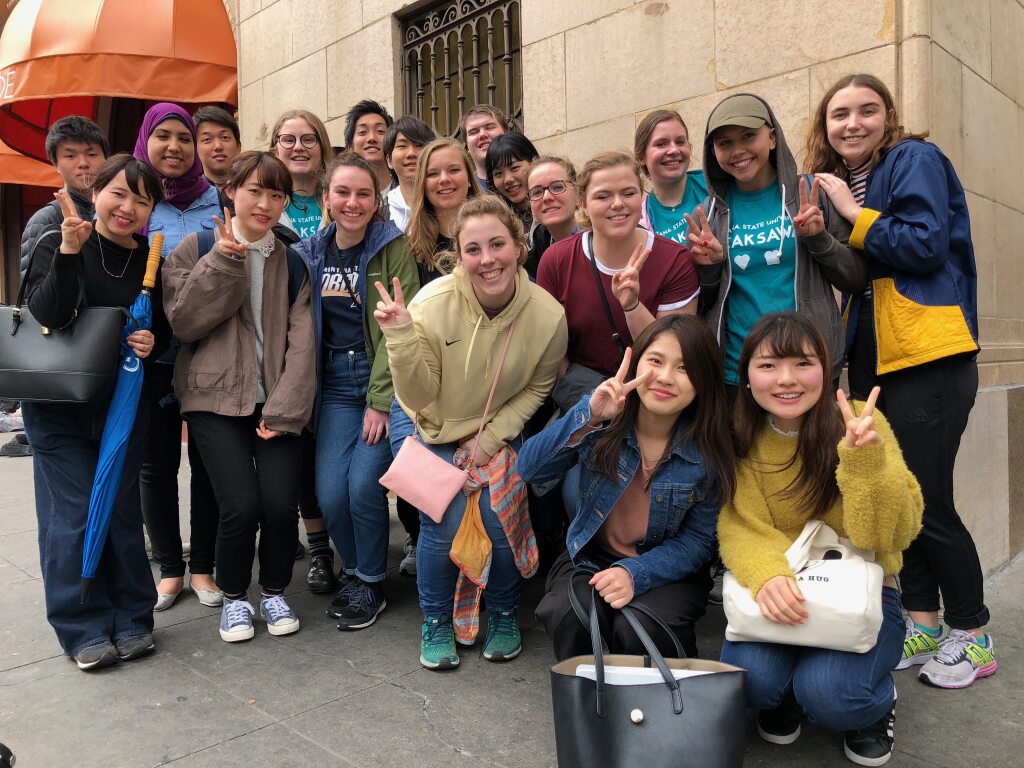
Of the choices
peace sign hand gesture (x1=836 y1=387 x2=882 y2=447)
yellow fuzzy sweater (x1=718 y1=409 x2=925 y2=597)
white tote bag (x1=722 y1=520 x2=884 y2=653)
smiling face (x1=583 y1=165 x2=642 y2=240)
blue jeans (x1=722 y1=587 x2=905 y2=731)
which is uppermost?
smiling face (x1=583 y1=165 x2=642 y2=240)

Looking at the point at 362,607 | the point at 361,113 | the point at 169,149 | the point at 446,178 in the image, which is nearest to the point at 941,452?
the point at 446,178

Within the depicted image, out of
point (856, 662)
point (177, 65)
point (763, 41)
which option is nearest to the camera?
point (856, 662)

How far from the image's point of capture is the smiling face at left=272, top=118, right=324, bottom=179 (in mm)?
4207

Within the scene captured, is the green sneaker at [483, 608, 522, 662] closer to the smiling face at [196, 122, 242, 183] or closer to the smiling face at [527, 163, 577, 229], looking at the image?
the smiling face at [527, 163, 577, 229]

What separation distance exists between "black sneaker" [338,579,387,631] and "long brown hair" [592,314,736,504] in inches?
54.4

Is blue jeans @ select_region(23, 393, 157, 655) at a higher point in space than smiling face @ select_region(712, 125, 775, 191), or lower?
lower

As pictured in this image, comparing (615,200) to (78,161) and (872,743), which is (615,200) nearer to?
(872,743)

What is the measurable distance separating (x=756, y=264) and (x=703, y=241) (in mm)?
228

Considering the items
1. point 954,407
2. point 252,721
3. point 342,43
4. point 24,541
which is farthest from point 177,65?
point 954,407

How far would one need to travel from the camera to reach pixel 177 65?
753cm

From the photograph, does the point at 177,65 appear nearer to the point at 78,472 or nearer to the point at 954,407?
the point at 78,472

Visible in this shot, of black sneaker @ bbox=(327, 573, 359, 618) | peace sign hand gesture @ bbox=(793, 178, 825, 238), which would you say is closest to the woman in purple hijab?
black sneaker @ bbox=(327, 573, 359, 618)

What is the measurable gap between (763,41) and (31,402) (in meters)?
3.77

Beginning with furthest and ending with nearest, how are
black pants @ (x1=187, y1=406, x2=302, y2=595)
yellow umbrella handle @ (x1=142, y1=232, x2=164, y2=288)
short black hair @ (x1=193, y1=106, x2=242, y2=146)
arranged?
short black hair @ (x1=193, y1=106, x2=242, y2=146)
black pants @ (x1=187, y1=406, x2=302, y2=595)
yellow umbrella handle @ (x1=142, y1=232, x2=164, y2=288)
